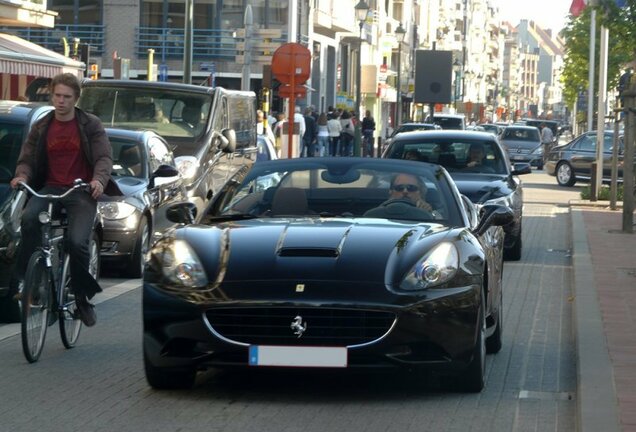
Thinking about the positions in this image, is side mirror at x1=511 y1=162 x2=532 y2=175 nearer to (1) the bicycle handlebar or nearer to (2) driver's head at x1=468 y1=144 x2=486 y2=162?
(2) driver's head at x1=468 y1=144 x2=486 y2=162

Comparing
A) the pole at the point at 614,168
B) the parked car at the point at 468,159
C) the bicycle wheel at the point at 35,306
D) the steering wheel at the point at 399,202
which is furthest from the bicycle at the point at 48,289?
the pole at the point at 614,168

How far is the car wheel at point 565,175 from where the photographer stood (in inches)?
1698

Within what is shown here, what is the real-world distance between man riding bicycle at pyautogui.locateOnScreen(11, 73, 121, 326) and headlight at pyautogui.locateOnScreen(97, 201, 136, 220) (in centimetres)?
540

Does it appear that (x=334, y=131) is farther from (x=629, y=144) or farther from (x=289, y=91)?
(x=629, y=144)

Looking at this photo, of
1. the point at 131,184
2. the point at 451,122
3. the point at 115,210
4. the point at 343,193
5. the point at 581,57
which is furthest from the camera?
the point at 581,57

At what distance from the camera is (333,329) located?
7508 mm

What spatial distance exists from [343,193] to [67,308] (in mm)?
1880

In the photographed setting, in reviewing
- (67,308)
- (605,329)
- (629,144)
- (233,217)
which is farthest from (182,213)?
(629,144)

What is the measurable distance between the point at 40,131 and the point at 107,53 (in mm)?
52151

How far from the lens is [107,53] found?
199ft

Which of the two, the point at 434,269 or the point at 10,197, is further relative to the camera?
the point at 10,197

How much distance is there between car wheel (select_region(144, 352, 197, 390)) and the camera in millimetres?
7832

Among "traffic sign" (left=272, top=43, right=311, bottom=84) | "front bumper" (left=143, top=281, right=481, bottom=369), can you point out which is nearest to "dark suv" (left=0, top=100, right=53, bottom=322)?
"front bumper" (left=143, top=281, right=481, bottom=369)

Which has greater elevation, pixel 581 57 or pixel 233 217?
pixel 581 57
